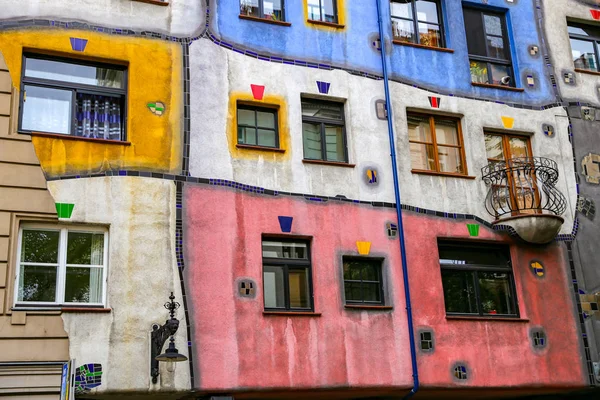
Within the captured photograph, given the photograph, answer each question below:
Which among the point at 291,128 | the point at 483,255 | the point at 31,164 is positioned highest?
the point at 291,128

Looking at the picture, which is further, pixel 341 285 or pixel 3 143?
pixel 341 285

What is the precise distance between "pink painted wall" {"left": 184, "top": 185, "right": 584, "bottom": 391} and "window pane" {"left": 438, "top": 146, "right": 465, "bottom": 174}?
1240 millimetres

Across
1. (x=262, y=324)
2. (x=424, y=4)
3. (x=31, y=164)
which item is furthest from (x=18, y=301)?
(x=424, y=4)

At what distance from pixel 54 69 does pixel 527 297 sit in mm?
10006

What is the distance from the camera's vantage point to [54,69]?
48.4 feet

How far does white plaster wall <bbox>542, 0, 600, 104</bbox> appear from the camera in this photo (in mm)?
19078

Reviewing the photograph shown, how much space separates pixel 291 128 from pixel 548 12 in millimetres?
7608

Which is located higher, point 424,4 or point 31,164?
point 424,4

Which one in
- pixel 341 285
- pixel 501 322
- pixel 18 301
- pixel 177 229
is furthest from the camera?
pixel 501 322

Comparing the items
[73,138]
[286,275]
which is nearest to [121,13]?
[73,138]

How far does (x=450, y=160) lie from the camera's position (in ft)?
57.8

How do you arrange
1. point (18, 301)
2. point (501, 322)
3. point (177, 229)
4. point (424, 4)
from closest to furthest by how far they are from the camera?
point (18, 301) < point (177, 229) < point (501, 322) < point (424, 4)

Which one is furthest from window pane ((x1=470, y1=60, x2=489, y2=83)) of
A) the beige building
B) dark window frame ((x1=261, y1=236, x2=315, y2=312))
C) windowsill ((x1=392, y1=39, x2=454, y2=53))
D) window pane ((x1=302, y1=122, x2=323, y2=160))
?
the beige building

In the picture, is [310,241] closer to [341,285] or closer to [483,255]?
[341,285]
